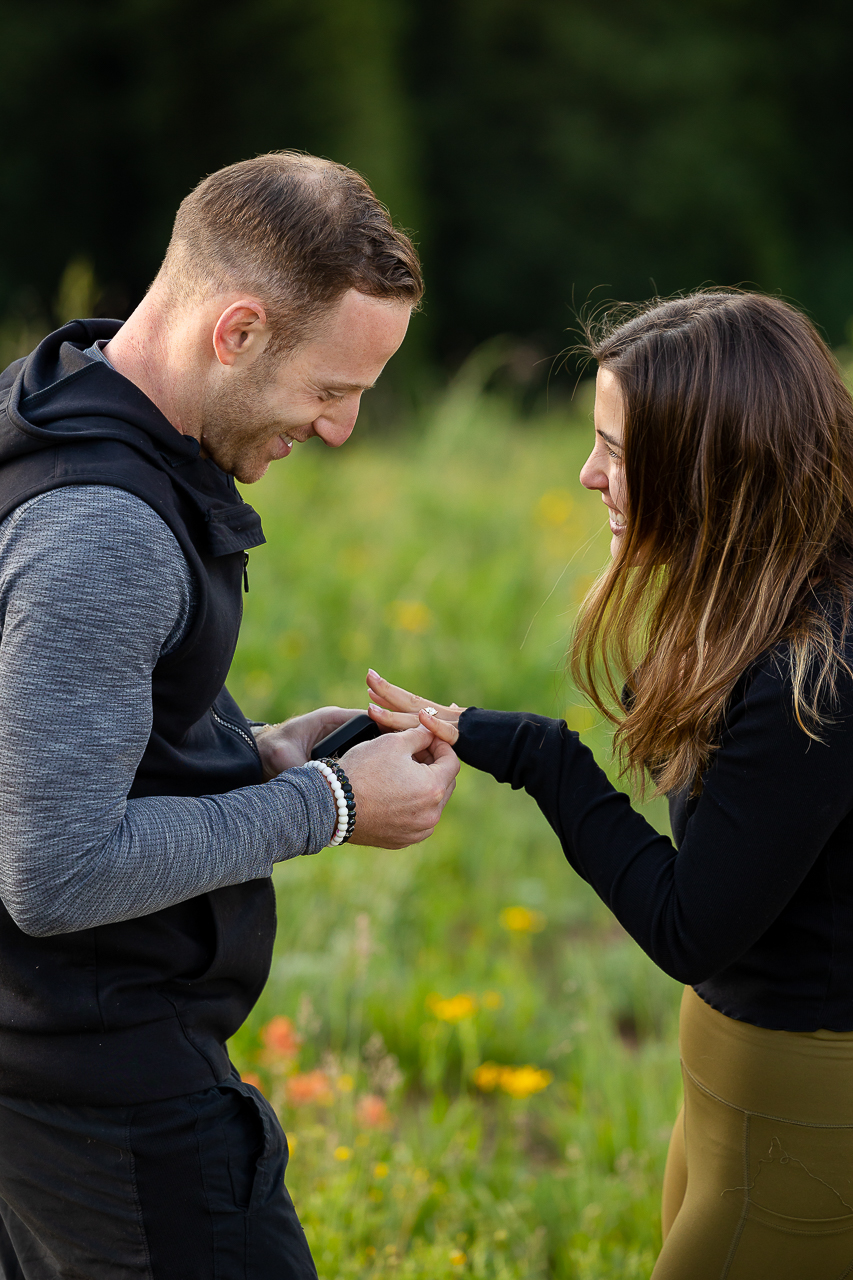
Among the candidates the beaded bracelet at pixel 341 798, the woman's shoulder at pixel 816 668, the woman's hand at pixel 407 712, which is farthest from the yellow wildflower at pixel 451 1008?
the woman's shoulder at pixel 816 668

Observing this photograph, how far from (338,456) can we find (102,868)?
5.71 m

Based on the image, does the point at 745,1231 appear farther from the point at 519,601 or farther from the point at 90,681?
the point at 519,601

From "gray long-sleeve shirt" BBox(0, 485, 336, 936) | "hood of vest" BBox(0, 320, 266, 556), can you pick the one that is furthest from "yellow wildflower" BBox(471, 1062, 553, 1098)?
"hood of vest" BBox(0, 320, 266, 556)

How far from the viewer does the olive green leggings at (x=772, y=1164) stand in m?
1.32

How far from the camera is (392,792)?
1.36 m

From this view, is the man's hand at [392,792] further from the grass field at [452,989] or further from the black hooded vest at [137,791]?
the grass field at [452,989]

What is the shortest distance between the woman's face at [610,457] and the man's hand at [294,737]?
47cm

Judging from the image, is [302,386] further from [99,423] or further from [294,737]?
[294,737]

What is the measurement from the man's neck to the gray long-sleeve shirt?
0.22m

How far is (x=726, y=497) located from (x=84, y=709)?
801mm

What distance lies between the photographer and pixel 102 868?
112 centimetres

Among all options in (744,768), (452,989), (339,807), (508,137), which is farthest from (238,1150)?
(508,137)

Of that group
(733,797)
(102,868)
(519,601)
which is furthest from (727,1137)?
(519,601)

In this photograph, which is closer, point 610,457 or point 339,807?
point 339,807
